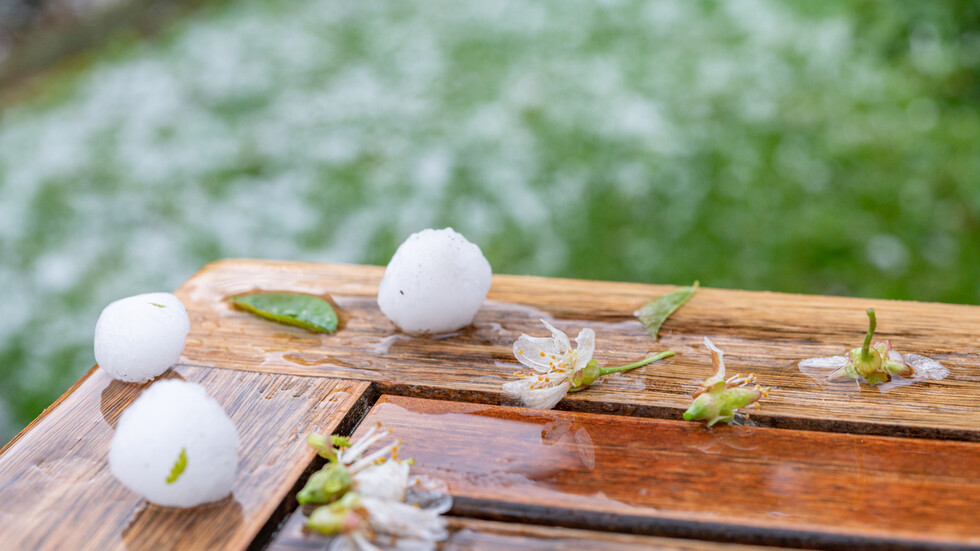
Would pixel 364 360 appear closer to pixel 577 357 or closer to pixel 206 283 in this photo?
pixel 577 357

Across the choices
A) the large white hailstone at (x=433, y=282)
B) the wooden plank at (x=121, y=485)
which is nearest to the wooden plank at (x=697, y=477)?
the wooden plank at (x=121, y=485)

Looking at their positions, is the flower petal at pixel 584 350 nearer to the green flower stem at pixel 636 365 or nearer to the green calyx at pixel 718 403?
the green flower stem at pixel 636 365

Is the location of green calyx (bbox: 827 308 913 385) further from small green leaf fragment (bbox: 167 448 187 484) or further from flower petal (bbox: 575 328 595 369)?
small green leaf fragment (bbox: 167 448 187 484)

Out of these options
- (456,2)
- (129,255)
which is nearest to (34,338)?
(129,255)

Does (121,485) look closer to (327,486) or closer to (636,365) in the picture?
(327,486)

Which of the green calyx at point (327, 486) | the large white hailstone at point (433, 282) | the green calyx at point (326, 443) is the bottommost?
the green calyx at point (327, 486)

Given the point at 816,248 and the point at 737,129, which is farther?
the point at 737,129

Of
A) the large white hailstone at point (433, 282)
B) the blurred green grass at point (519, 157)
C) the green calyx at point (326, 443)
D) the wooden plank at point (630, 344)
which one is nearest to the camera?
the green calyx at point (326, 443)
